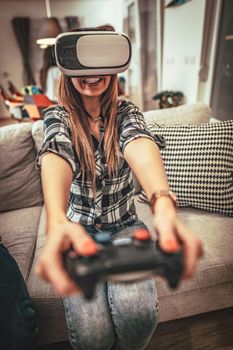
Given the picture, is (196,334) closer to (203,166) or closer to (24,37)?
(203,166)

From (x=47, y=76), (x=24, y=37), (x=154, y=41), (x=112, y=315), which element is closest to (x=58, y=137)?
(x=112, y=315)

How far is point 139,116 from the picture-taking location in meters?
0.77

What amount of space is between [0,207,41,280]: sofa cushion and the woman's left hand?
612 mm

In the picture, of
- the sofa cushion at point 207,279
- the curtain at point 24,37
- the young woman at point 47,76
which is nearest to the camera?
the sofa cushion at point 207,279

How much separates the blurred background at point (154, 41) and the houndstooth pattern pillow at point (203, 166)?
2.94 feet

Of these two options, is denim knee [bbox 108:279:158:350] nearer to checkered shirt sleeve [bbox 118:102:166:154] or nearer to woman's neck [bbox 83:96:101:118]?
Answer: checkered shirt sleeve [bbox 118:102:166:154]

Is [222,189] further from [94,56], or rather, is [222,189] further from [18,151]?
[18,151]

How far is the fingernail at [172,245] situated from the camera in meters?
0.37

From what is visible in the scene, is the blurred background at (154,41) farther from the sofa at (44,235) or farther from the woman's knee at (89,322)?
the woman's knee at (89,322)

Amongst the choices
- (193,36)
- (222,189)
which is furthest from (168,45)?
(222,189)

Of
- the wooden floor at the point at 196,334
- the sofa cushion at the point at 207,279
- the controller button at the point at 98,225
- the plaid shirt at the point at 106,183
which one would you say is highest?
the plaid shirt at the point at 106,183

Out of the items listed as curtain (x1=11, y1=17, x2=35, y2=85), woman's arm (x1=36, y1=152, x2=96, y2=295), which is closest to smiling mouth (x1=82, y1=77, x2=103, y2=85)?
woman's arm (x1=36, y1=152, x2=96, y2=295)

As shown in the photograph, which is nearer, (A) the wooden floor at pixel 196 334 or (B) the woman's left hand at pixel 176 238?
(B) the woman's left hand at pixel 176 238

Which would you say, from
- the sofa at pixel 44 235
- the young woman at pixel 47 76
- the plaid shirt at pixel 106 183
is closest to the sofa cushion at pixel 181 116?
the sofa at pixel 44 235
